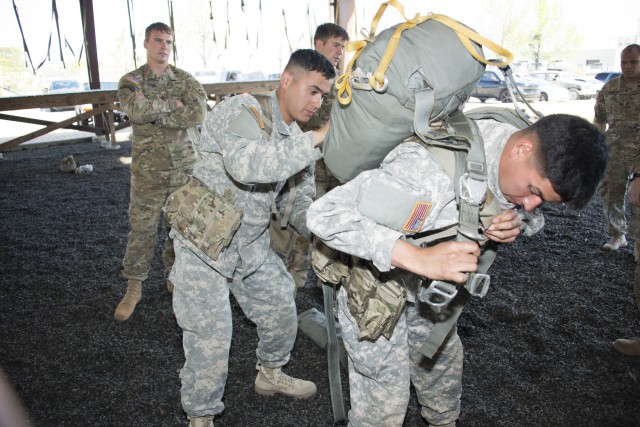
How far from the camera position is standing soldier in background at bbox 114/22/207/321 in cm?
407

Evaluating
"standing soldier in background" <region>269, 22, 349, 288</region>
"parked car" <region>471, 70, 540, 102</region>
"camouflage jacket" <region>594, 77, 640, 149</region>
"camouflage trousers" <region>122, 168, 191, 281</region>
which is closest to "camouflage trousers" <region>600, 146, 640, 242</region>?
"camouflage jacket" <region>594, 77, 640, 149</region>

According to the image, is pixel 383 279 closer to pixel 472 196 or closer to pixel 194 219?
pixel 472 196

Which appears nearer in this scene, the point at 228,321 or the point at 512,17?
the point at 228,321

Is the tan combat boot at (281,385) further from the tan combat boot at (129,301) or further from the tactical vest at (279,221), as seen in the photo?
the tan combat boot at (129,301)

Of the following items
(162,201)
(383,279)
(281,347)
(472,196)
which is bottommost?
(281,347)

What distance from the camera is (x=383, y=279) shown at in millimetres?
1943

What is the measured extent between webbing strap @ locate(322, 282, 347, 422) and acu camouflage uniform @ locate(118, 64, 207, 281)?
7.30 feet

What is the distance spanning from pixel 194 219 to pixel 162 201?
6.62ft

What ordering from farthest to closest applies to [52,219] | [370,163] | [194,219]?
1. [52,219]
2. [194,219]
3. [370,163]

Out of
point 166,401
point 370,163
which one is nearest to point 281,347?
point 166,401

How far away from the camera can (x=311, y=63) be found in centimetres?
249

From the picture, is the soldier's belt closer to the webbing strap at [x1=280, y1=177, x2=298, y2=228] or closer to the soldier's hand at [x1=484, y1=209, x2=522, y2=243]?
the webbing strap at [x1=280, y1=177, x2=298, y2=228]

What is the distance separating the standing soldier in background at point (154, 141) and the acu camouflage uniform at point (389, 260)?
2432 millimetres

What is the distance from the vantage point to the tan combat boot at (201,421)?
8.13 ft
